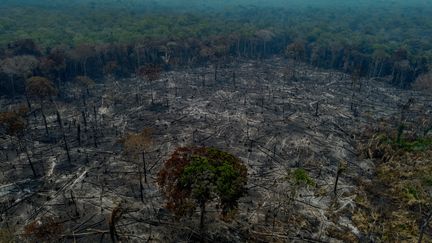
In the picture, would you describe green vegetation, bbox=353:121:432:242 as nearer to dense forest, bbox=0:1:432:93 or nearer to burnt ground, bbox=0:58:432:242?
burnt ground, bbox=0:58:432:242

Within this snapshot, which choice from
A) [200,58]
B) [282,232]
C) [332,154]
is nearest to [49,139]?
[282,232]

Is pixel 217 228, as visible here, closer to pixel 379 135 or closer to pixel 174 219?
pixel 174 219

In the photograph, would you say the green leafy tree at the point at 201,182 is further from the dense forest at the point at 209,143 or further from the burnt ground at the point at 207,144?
the burnt ground at the point at 207,144

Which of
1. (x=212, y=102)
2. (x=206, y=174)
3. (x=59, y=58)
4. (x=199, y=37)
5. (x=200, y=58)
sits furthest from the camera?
(x=199, y=37)

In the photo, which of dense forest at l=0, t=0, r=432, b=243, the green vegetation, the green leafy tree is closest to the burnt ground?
dense forest at l=0, t=0, r=432, b=243

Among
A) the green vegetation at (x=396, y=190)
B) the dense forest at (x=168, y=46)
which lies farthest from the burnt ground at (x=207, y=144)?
the dense forest at (x=168, y=46)

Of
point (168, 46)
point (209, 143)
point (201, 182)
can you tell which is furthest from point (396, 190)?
point (168, 46)
